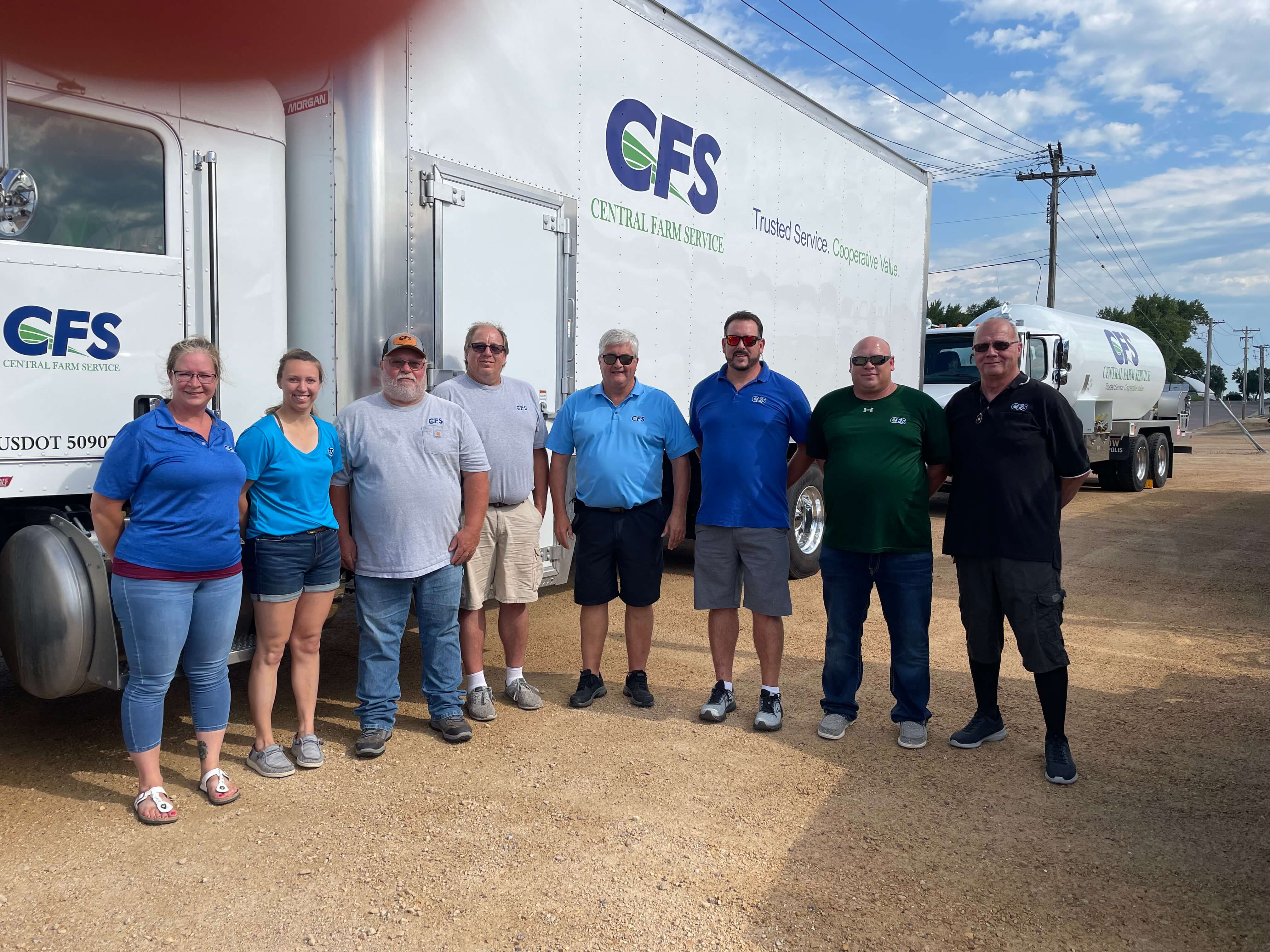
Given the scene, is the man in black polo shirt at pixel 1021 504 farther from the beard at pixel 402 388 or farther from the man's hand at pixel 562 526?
the beard at pixel 402 388

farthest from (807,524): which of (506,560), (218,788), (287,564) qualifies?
(218,788)

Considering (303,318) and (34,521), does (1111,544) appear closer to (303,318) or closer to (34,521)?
(303,318)

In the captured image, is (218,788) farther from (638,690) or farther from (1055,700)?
(1055,700)

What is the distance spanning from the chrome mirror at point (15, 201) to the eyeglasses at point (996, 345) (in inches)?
141

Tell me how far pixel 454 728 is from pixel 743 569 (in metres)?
1.50

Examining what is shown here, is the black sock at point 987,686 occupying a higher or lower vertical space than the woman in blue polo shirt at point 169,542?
lower

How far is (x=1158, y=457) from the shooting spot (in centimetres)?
1716

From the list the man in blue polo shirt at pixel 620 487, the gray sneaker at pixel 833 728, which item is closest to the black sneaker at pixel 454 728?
the man in blue polo shirt at pixel 620 487

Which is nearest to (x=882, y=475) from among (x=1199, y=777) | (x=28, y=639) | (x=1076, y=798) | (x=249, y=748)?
(x=1076, y=798)

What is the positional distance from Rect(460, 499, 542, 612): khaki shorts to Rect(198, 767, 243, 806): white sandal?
1.27m

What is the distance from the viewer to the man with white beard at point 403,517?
3951 mm

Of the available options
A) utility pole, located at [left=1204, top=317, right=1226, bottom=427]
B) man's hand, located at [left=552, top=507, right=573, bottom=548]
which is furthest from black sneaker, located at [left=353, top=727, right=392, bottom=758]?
utility pole, located at [left=1204, top=317, right=1226, bottom=427]

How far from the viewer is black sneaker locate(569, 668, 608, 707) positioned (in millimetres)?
4738

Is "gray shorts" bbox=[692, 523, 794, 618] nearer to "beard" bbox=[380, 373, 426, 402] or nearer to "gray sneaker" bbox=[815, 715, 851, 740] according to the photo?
"gray sneaker" bbox=[815, 715, 851, 740]
